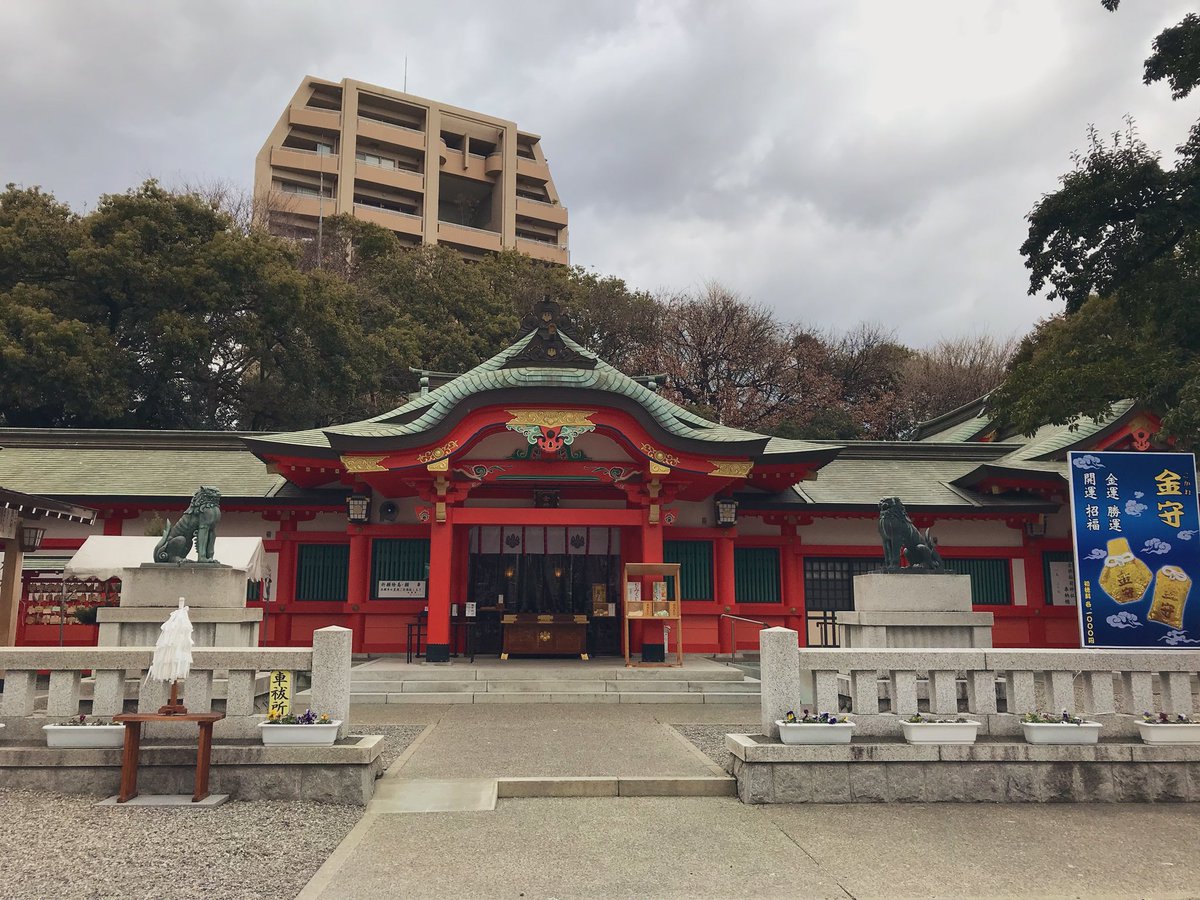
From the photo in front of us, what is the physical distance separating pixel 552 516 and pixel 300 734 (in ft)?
26.3

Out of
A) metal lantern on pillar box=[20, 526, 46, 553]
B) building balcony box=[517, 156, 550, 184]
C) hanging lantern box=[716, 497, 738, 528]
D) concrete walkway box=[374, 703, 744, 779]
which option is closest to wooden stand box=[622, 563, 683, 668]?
concrete walkway box=[374, 703, 744, 779]

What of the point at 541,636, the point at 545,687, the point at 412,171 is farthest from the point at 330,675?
the point at 412,171

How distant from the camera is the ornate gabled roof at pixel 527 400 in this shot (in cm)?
1366

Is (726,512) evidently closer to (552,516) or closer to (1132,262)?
(552,516)

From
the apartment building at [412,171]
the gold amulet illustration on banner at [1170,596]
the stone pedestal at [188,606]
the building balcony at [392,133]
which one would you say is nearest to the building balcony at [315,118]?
the apartment building at [412,171]

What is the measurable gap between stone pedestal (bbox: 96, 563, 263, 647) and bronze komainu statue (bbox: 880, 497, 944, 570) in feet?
23.7

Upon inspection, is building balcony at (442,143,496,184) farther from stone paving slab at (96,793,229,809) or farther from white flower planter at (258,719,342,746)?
stone paving slab at (96,793,229,809)

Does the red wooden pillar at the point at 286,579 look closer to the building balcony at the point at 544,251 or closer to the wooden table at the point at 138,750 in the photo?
the wooden table at the point at 138,750

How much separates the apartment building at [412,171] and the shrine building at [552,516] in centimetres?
3220

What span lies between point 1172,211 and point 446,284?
26957mm

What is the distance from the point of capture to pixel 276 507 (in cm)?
1605

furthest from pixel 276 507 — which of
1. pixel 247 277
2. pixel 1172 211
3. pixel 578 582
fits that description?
pixel 1172 211

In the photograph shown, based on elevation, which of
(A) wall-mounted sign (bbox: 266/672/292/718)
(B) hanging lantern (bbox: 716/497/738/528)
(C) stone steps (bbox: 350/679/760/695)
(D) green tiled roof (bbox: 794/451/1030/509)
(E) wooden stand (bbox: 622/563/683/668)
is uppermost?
(D) green tiled roof (bbox: 794/451/1030/509)

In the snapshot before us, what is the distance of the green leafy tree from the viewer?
12.7 m
